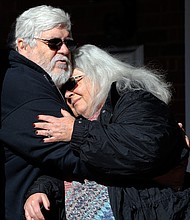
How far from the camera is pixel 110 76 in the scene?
12.8 ft

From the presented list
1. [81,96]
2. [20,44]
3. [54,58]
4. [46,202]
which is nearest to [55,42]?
[54,58]

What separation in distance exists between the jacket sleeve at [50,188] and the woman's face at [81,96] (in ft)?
1.55

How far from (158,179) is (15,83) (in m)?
0.89

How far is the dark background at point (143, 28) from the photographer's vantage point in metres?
6.02

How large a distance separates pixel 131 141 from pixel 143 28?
2859 mm

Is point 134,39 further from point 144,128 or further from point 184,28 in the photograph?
point 144,128

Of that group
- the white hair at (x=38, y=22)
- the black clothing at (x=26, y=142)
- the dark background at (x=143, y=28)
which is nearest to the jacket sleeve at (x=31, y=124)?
the black clothing at (x=26, y=142)

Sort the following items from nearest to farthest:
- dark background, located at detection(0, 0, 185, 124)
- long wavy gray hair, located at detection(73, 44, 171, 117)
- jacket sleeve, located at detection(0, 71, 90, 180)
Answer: jacket sleeve, located at detection(0, 71, 90, 180) < long wavy gray hair, located at detection(73, 44, 171, 117) < dark background, located at detection(0, 0, 185, 124)

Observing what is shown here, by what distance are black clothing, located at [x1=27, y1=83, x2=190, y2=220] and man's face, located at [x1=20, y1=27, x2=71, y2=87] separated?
43 cm

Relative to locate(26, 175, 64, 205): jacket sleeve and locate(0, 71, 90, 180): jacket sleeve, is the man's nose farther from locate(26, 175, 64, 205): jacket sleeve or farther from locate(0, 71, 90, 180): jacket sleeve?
locate(26, 175, 64, 205): jacket sleeve

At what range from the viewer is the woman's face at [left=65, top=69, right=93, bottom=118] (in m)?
3.94

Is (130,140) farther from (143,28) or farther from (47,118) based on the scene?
(143,28)

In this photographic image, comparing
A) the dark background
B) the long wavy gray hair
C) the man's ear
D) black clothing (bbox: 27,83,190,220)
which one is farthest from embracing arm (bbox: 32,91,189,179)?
the dark background

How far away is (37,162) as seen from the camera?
360cm
